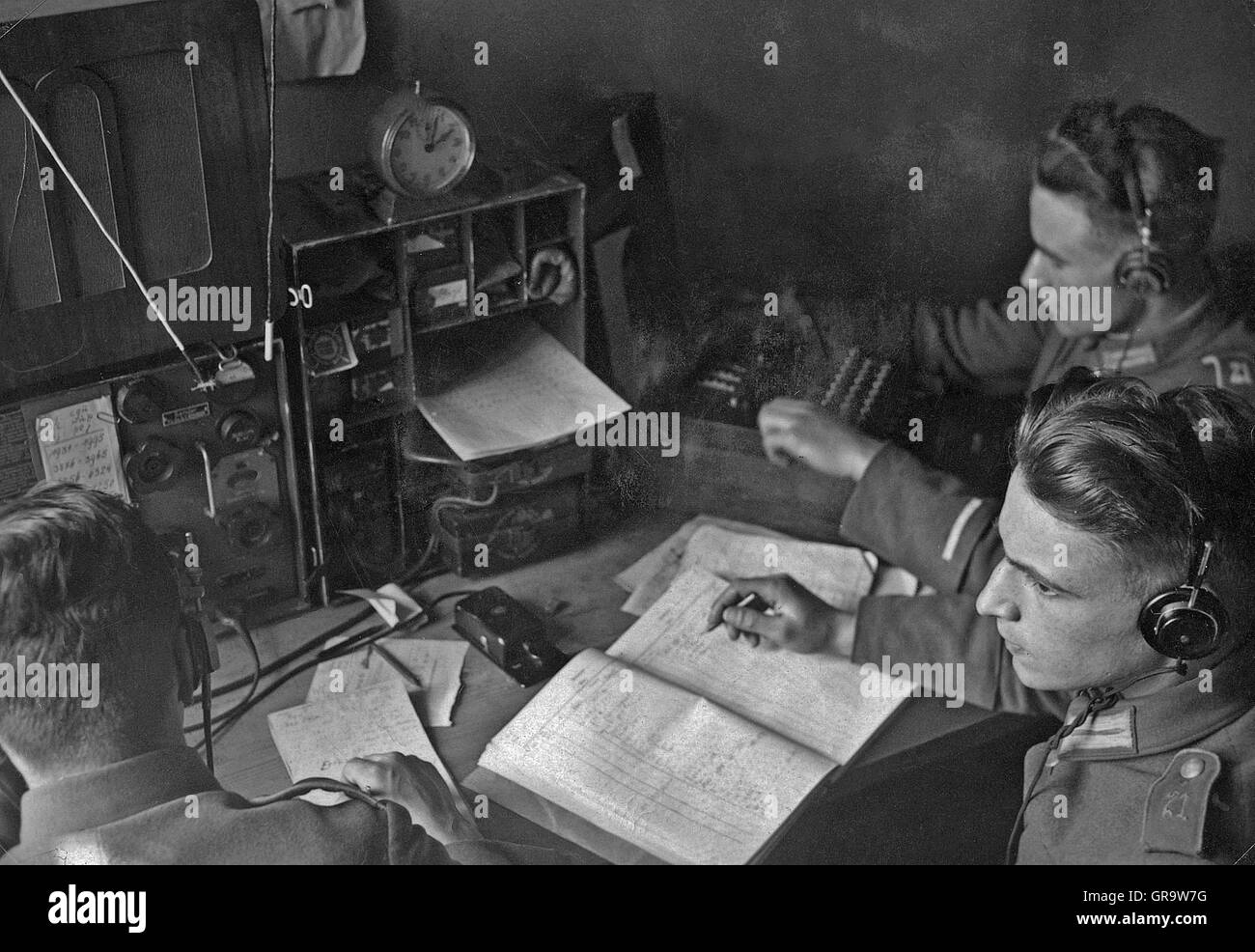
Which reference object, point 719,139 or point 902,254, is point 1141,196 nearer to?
point 902,254

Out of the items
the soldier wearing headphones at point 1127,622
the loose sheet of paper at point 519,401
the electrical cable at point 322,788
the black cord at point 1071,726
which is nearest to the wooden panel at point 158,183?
the loose sheet of paper at point 519,401

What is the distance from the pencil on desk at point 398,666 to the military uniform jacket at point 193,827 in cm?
14

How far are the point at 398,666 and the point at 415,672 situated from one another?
0.07 feet

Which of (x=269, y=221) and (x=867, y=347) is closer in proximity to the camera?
(x=269, y=221)

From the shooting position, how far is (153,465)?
4.74 feet

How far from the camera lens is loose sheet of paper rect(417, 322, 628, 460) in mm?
1524

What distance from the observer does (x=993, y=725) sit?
5.22 ft

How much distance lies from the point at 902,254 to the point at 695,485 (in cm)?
35

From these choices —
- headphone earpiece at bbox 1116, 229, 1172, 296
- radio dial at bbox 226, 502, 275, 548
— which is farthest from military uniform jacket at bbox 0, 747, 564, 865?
headphone earpiece at bbox 1116, 229, 1172, 296

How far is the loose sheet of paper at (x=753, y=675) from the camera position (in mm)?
1576

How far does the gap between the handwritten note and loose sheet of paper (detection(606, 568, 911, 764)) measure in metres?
0.59

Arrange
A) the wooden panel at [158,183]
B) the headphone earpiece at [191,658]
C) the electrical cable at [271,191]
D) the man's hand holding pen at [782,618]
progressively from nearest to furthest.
Answer: the wooden panel at [158,183], the electrical cable at [271,191], the headphone earpiece at [191,658], the man's hand holding pen at [782,618]

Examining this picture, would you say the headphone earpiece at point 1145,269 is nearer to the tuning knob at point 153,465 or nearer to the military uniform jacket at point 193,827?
the military uniform jacket at point 193,827
